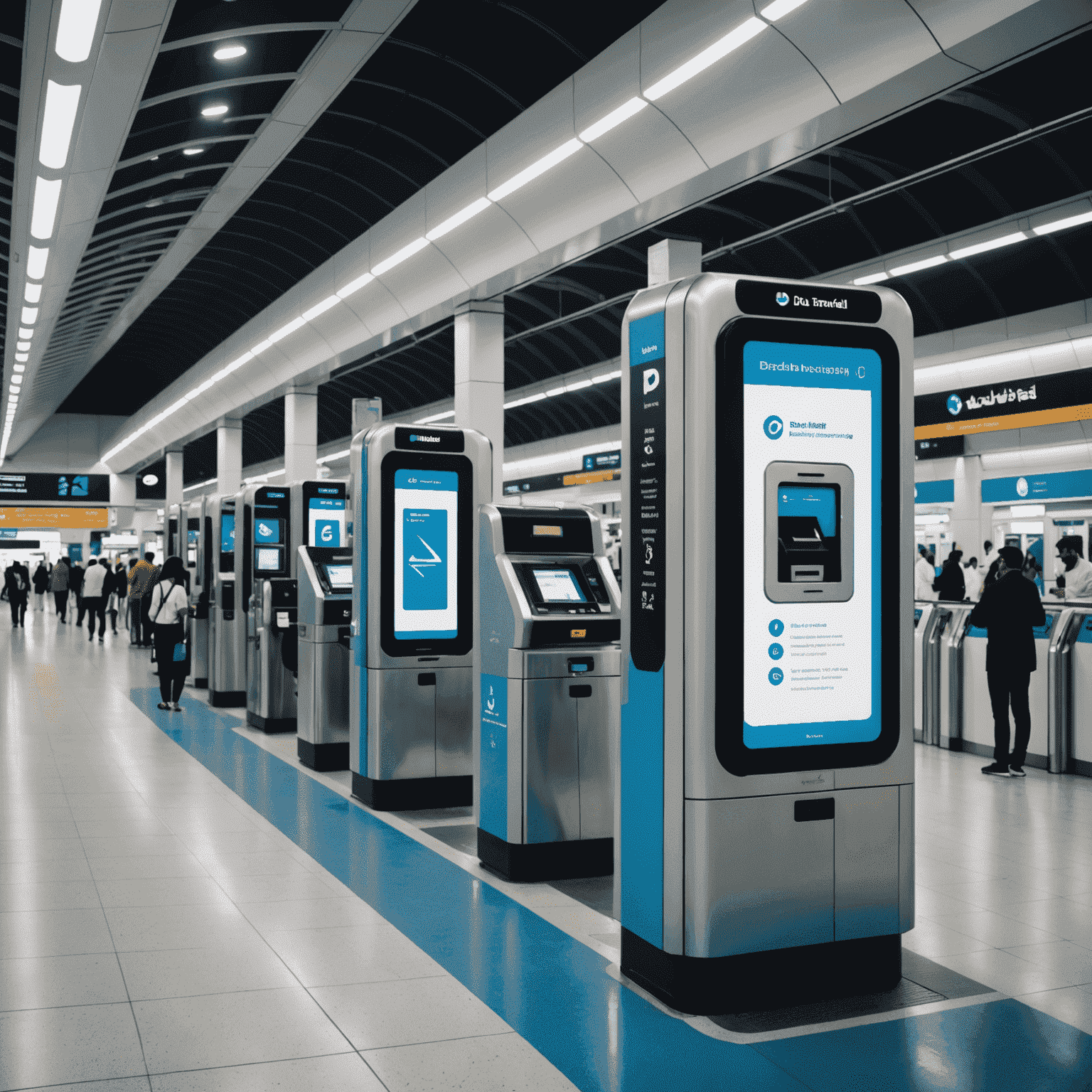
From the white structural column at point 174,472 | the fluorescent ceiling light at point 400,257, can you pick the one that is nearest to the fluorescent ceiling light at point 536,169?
the fluorescent ceiling light at point 400,257

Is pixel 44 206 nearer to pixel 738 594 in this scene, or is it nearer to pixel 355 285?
pixel 355 285

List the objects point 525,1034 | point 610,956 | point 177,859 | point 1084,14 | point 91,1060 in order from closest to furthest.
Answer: point 91,1060
point 525,1034
point 610,956
point 1084,14
point 177,859

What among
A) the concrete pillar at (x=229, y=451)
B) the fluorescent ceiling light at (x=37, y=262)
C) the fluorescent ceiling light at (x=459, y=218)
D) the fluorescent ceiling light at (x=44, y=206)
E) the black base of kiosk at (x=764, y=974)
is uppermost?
the fluorescent ceiling light at (x=459, y=218)

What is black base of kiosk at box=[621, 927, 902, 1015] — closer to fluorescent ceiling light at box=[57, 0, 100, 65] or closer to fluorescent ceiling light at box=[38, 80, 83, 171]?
fluorescent ceiling light at box=[57, 0, 100, 65]

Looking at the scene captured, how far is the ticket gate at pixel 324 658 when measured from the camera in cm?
811

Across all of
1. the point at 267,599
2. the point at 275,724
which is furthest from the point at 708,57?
the point at 275,724

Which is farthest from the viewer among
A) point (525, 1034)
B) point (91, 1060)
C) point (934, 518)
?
point (934, 518)

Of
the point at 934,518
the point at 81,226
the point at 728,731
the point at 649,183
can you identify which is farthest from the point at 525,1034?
the point at 934,518

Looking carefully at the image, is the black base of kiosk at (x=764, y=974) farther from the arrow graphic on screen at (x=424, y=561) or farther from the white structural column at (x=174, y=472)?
the white structural column at (x=174, y=472)

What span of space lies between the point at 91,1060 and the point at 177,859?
2.41 m

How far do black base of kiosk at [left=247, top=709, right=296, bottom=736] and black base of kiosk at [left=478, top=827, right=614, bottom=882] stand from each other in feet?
16.2

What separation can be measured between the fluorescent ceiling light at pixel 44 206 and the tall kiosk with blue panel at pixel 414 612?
9.97ft

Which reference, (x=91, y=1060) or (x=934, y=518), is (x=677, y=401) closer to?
(x=91, y=1060)

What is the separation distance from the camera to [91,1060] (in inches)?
121
